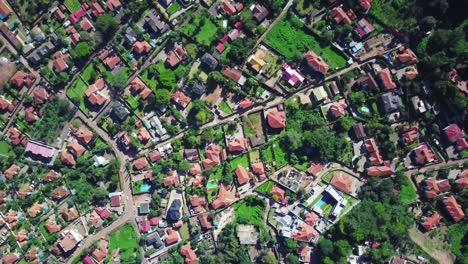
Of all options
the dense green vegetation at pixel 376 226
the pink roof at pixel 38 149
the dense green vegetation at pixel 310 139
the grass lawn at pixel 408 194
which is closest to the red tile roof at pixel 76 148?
the pink roof at pixel 38 149

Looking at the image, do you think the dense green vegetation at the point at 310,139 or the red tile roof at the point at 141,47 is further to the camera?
the red tile roof at the point at 141,47

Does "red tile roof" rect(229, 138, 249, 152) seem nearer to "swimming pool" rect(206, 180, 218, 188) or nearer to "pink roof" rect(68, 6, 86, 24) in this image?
"swimming pool" rect(206, 180, 218, 188)

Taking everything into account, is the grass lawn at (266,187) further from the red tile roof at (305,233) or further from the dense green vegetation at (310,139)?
the red tile roof at (305,233)

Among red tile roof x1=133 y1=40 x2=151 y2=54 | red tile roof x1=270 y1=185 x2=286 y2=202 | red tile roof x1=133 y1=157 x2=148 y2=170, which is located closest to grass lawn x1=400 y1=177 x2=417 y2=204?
red tile roof x1=270 y1=185 x2=286 y2=202

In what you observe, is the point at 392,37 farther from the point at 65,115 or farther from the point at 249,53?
the point at 65,115

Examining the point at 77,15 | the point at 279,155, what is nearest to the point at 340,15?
the point at 279,155

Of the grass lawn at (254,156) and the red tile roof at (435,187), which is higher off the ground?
the grass lawn at (254,156)
